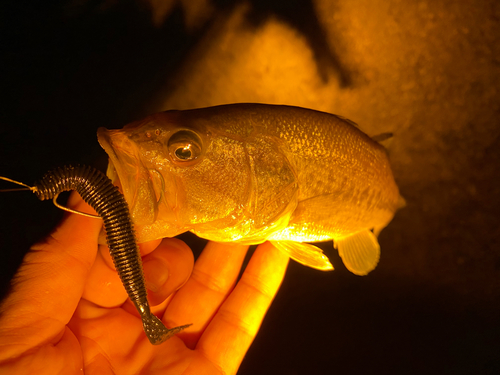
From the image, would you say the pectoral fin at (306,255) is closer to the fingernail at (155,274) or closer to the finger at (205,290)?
the finger at (205,290)

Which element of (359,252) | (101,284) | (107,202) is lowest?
(101,284)

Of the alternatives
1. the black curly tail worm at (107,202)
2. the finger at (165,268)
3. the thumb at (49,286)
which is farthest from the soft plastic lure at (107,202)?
the finger at (165,268)

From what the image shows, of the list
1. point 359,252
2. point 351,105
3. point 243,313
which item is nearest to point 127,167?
point 243,313

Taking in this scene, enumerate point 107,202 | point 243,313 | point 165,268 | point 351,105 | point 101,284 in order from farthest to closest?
1. point 351,105
2. point 243,313
3. point 165,268
4. point 101,284
5. point 107,202

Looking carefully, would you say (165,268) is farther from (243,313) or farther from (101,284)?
(243,313)

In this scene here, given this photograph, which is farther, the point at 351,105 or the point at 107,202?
the point at 351,105

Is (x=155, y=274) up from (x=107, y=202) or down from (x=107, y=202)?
down

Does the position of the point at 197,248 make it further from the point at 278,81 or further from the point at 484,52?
the point at 484,52

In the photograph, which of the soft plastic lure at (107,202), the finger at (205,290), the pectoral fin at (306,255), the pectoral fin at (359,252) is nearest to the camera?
the soft plastic lure at (107,202)
